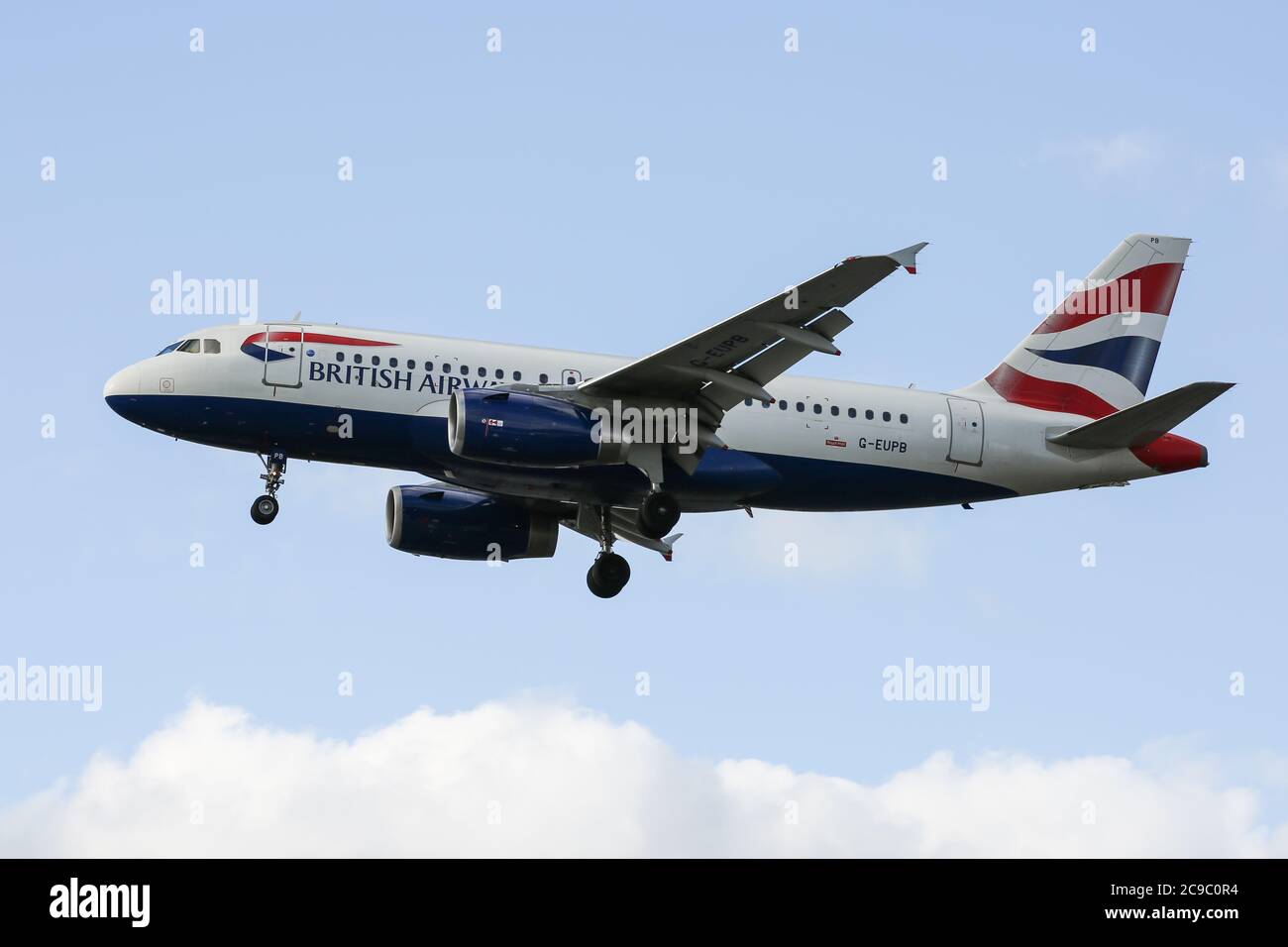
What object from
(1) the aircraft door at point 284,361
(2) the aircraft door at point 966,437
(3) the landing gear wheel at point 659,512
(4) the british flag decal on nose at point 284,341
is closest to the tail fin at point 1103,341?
(2) the aircraft door at point 966,437

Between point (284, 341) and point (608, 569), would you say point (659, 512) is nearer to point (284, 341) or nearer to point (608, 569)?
point (608, 569)

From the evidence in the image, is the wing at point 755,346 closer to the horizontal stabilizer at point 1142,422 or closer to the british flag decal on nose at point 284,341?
the british flag decal on nose at point 284,341

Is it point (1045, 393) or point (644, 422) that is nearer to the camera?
point (644, 422)

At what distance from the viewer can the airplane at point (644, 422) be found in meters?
36.1

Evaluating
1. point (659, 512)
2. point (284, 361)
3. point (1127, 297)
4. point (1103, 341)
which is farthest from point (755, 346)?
point (1127, 297)

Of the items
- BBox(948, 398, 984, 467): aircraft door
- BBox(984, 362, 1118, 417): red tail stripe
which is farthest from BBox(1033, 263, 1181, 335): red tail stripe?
BBox(948, 398, 984, 467): aircraft door

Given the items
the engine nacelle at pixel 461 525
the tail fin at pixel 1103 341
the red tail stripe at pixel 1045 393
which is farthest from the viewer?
the tail fin at pixel 1103 341

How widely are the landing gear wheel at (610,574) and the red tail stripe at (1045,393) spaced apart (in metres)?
9.65

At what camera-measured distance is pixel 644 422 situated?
122 ft

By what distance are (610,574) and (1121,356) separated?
13.3m

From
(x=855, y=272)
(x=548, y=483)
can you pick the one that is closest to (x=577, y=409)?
(x=548, y=483)

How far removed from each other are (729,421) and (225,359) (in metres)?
10.5

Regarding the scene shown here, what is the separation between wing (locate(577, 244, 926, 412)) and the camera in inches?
1302

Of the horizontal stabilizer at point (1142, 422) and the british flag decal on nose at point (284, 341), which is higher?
the british flag decal on nose at point (284, 341)
